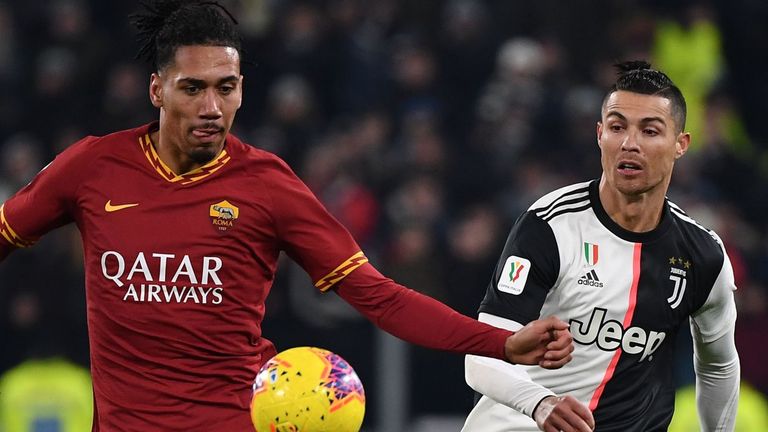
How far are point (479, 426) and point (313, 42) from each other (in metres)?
7.46

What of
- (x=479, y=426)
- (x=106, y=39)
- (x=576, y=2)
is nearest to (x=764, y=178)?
(x=576, y=2)

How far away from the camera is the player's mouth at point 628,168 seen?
4.89 metres

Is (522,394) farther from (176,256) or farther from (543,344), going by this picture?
(176,256)

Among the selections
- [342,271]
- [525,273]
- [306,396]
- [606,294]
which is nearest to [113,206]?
[342,271]

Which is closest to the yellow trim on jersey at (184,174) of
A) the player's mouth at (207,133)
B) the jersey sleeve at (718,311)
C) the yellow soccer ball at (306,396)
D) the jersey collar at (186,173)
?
the jersey collar at (186,173)

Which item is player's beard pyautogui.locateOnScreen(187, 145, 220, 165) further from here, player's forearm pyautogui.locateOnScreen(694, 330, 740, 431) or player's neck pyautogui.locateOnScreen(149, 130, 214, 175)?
player's forearm pyautogui.locateOnScreen(694, 330, 740, 431)

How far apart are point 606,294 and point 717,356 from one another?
0.65 meters

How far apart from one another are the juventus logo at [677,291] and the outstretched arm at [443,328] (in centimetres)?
94

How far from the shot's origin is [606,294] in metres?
4.87

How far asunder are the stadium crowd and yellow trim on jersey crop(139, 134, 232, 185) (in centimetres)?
485

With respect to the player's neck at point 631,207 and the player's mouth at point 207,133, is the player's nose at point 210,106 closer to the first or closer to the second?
the player's mouth at point 207,133

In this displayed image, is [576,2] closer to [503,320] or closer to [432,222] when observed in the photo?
[432,222]

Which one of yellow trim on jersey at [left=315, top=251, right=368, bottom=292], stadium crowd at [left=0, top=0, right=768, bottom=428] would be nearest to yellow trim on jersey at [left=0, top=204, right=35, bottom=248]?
yellow trim on jersey at [left=315, top=251, right=368, bottom=292]

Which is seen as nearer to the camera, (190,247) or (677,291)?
(190,247)
